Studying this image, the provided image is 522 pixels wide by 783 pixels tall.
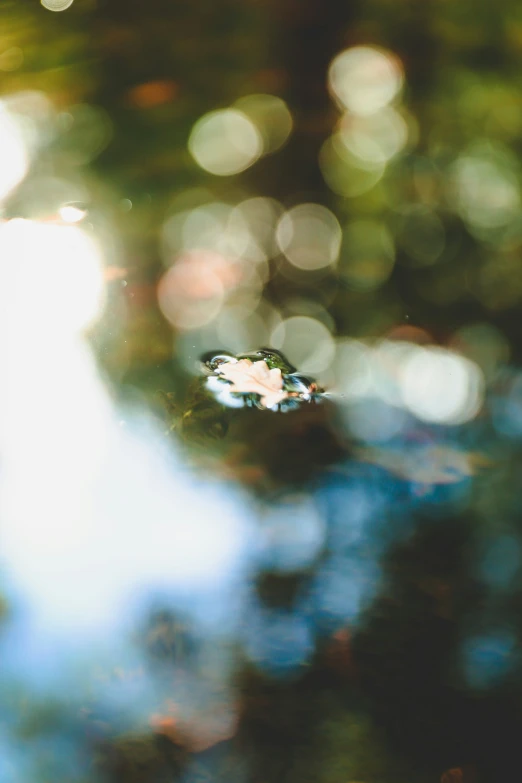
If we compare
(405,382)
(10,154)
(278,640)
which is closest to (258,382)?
(405,382)

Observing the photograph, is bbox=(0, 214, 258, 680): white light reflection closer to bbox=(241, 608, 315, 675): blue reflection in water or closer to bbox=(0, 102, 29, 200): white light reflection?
bbox=(241, 608, 315, 675): blue reflection in water

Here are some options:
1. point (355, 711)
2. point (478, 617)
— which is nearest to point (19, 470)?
point (355, 711)

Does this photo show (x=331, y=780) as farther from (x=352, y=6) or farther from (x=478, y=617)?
(x=352, y=6)

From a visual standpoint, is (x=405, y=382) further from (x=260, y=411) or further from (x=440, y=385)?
(x=260, y=411)

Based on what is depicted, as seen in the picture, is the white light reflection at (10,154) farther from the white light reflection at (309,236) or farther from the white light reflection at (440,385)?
the white light reflection at (440,385)

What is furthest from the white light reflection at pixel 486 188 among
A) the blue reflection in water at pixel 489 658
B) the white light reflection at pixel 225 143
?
the blue reflection in water at pixel 489 658

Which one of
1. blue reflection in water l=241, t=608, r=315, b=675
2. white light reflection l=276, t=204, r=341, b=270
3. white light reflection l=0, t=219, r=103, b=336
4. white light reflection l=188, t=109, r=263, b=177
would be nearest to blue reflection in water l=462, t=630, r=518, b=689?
blue reflection in water l=241, t=608, r=315, b=675

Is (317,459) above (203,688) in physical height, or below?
above
